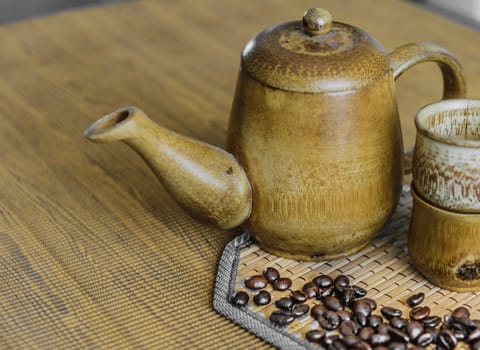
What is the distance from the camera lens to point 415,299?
2.81 ft

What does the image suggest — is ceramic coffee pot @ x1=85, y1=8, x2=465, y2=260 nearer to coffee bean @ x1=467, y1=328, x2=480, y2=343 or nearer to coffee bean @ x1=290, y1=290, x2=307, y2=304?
coffee bean @ x1=290, y1=290, x2=307, y2=304

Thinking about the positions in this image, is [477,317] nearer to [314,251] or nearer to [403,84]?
[314,251]

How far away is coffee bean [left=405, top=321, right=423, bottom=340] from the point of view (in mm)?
800

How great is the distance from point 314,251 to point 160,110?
51 cm

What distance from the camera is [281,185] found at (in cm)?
87

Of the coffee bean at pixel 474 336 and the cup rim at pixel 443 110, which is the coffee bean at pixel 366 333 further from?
the cup rim at pixel 443 110

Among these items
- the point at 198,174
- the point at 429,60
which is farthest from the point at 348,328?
the point at 429,60

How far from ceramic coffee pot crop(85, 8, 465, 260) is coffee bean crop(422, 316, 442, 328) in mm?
137

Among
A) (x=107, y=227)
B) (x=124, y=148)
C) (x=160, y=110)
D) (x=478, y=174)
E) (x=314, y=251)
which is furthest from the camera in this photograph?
(x=160, y=110)

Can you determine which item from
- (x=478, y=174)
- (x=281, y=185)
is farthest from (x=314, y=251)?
(x=478, y=174)

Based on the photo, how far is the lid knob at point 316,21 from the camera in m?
0.86

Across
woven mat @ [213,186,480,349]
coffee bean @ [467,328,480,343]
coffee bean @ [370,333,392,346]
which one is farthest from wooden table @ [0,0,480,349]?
coffee bean @ [467,328,480,343]

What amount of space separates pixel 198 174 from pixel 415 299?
29cm

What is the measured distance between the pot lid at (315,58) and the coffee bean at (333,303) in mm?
238
